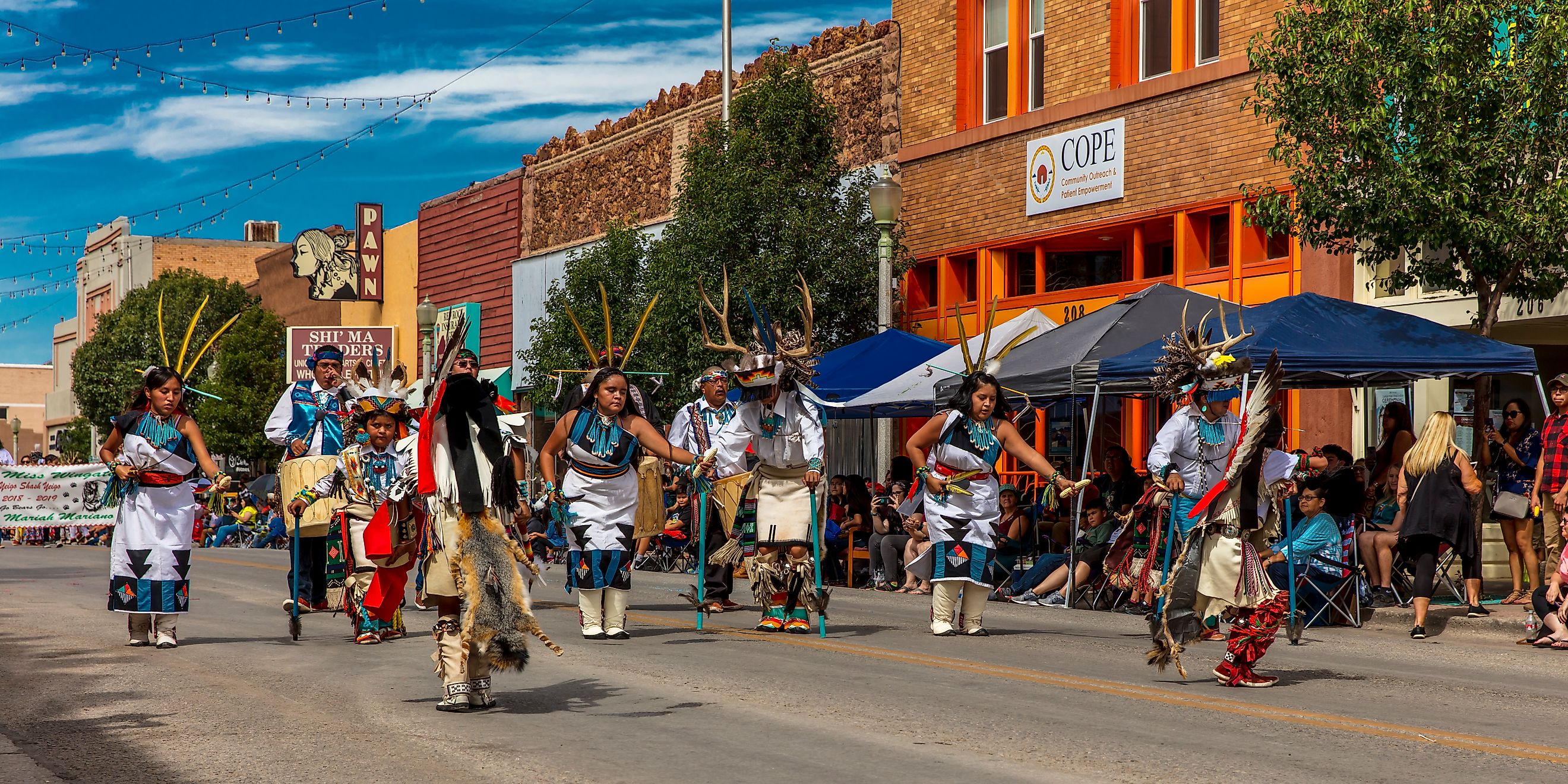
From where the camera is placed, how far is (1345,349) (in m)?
14.4

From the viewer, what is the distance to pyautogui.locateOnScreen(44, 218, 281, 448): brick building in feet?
253

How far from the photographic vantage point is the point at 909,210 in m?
26.8

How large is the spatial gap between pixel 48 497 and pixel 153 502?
21.7 meters

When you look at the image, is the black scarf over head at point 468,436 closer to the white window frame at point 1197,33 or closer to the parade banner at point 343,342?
the white window frame at point 1197,33

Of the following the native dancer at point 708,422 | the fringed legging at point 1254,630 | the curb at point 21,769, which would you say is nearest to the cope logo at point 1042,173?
the native dancer at point 708,422

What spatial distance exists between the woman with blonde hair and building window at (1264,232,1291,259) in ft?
23.1

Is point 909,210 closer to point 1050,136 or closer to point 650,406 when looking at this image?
point 1050,136

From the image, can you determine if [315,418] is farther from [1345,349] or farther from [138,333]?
[138,333]

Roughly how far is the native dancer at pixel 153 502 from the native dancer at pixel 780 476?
12.6ft

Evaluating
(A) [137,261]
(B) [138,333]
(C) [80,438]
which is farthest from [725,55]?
(A) [137,261]

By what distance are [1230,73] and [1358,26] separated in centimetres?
605

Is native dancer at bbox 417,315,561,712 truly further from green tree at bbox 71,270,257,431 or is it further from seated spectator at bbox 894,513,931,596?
green tree at bbox 71,270,257,431

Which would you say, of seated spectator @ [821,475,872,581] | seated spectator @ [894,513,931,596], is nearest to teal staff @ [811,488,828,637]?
seated spectator @ [894,513,931,596]

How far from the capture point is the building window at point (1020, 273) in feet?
81.5
